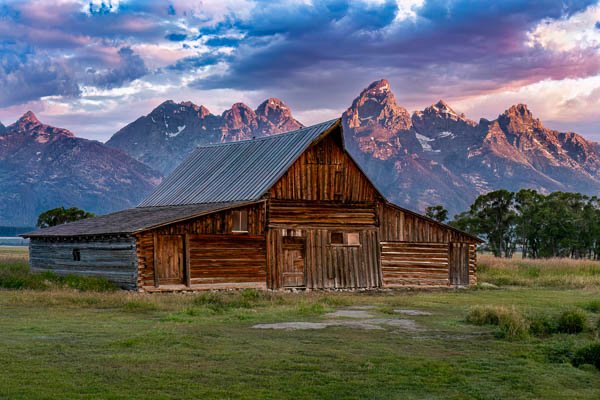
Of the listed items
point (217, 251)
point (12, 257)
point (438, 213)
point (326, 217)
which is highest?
point (438, 213)

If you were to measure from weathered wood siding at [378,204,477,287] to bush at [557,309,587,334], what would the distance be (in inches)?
779

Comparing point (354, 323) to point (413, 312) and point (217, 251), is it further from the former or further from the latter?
point (217, 251)

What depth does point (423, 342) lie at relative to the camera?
59.4 ft

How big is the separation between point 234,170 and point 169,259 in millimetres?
9799

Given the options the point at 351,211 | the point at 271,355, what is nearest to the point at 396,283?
the point at 351,211

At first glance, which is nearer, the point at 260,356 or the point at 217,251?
the point at 260,356

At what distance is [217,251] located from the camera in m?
34.8

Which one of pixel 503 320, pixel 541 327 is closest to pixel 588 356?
pixel 541 327

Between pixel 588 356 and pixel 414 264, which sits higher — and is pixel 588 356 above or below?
below

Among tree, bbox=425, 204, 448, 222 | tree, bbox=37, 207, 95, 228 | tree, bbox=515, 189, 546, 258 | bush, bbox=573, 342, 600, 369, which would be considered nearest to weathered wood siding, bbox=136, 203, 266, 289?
bush, bbox=573, 342, 600, 369

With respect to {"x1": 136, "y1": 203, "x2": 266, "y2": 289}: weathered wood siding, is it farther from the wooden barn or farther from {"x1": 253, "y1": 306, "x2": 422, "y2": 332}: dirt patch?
{"x1": 253, "y1": 306, "x2": 422, "y2": 332}: dirt patch

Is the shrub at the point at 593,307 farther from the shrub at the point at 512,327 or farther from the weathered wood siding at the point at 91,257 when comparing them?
the weathered wood siding at the point at 91,257

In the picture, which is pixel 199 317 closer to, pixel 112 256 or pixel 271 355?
pixel 271 355

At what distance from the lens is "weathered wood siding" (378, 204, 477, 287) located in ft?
132
